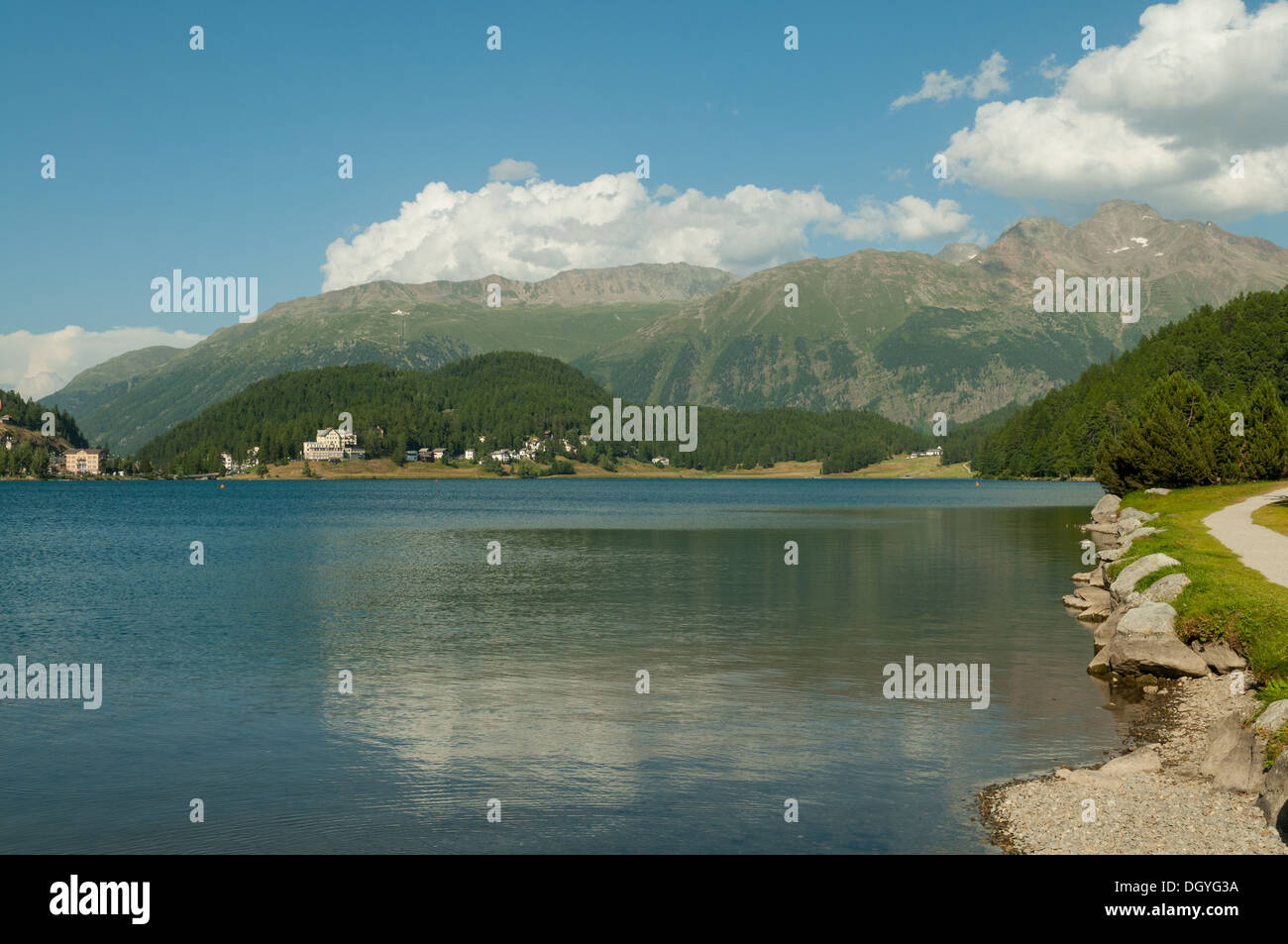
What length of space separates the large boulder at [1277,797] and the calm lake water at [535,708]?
5245 millimetres

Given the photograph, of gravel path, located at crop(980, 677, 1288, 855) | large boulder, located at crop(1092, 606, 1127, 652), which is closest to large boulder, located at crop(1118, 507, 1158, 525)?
large boulder, located at crop(1092, 606, 1127, 652)

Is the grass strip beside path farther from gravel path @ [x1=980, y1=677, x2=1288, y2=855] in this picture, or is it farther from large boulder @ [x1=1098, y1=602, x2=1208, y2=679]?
gravel path @ [x1=980, y1=677, x2=1288, y2=855]

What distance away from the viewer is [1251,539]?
2079 inches

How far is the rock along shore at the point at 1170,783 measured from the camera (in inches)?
724

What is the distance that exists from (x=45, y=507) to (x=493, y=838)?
8245 inches

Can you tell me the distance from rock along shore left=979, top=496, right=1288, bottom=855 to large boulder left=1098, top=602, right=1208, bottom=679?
0.12ft

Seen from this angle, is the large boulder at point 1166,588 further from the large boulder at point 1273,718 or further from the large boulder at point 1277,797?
the large boulder at point 1277,797

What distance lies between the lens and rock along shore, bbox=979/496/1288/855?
18.4 metres

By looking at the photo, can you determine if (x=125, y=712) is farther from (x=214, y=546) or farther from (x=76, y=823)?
(x=214, y=546)

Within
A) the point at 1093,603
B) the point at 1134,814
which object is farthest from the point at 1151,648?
the point at 1093,603

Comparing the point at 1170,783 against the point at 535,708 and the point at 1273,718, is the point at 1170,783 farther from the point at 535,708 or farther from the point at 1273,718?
the point at 535,708

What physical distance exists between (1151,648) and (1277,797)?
15551mm

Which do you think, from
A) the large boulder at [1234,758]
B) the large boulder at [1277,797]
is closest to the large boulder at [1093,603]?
the large boulder at [1234,758]
